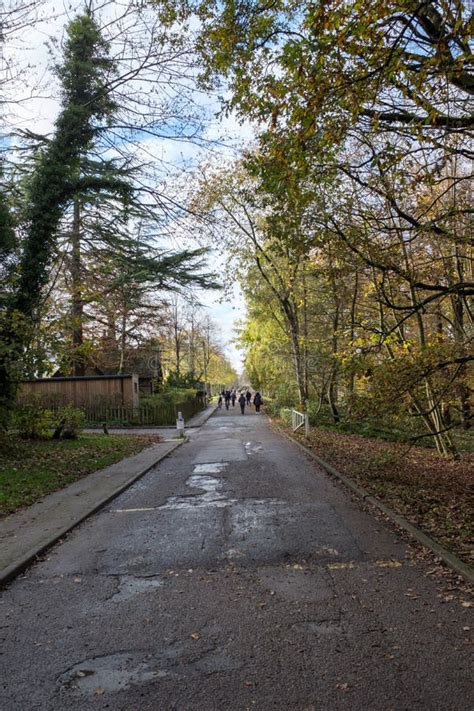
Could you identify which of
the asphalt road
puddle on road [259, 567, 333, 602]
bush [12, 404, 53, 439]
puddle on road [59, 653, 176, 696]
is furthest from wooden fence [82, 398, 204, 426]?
puddle on road [59, 653, 176, 696]

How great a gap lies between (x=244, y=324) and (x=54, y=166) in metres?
29.9

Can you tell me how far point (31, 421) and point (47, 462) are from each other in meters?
4.80

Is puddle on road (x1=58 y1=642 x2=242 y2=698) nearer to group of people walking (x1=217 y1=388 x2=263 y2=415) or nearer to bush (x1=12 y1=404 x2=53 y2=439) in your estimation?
bush (x1=12 y1=404 x2=53 y2=439)

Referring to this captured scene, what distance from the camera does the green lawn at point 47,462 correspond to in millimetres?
9672

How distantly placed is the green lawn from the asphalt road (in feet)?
8.57

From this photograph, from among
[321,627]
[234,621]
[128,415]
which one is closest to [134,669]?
[234,621]

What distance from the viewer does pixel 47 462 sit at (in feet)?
43.1

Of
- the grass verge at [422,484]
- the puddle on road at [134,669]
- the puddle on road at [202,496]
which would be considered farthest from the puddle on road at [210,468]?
the puddle on road at [134,669]

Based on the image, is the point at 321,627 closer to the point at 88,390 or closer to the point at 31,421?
the point at 31,421

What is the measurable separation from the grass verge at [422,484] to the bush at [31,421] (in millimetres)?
9426

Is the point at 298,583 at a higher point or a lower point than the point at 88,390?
lower

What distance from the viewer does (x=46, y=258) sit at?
50.1 ft

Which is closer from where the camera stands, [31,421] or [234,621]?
[234,621]

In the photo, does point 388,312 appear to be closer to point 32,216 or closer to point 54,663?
point 32,216
